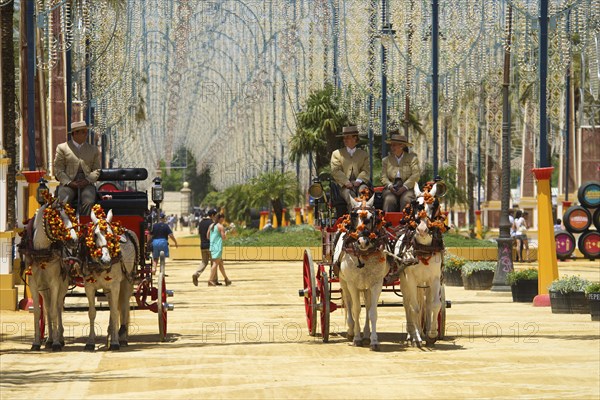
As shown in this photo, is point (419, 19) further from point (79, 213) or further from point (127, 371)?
point (127, 371)

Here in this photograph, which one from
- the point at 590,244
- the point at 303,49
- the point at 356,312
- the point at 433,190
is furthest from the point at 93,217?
the point at 590,244

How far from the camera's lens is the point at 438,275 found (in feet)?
60.0

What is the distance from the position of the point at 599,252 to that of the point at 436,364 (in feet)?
113

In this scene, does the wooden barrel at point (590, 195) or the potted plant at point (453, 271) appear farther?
the wooden barrel at point (590, 195)

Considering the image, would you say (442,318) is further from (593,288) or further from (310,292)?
(593,288)

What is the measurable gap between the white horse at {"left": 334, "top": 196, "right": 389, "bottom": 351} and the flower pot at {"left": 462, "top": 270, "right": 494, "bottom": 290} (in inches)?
551

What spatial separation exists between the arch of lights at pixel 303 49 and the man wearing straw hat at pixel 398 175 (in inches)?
227

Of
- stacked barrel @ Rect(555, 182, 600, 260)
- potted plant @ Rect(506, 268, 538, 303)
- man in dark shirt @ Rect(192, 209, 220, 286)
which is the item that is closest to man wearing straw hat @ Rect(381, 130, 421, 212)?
potted plant @ Rect(506, 268, 538, 303)

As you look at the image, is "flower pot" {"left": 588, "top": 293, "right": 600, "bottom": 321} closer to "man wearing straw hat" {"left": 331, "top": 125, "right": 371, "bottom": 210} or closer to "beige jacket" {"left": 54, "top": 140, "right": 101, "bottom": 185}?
"man wearing straw hat" {"left": 331, "top": 125, "right": 371, "bottom": 210}

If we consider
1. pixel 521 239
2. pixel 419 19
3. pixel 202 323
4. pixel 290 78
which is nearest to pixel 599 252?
pixel 521 239

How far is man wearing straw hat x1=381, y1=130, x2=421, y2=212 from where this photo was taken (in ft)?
64.8

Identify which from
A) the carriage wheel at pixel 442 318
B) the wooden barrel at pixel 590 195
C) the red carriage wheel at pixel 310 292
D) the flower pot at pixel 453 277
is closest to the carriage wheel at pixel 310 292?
the red carriage wheel at pixel 310 292

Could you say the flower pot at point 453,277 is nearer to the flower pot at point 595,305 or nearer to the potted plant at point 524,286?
the potted plant at point 524,286

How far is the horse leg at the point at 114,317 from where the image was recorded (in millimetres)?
18125
